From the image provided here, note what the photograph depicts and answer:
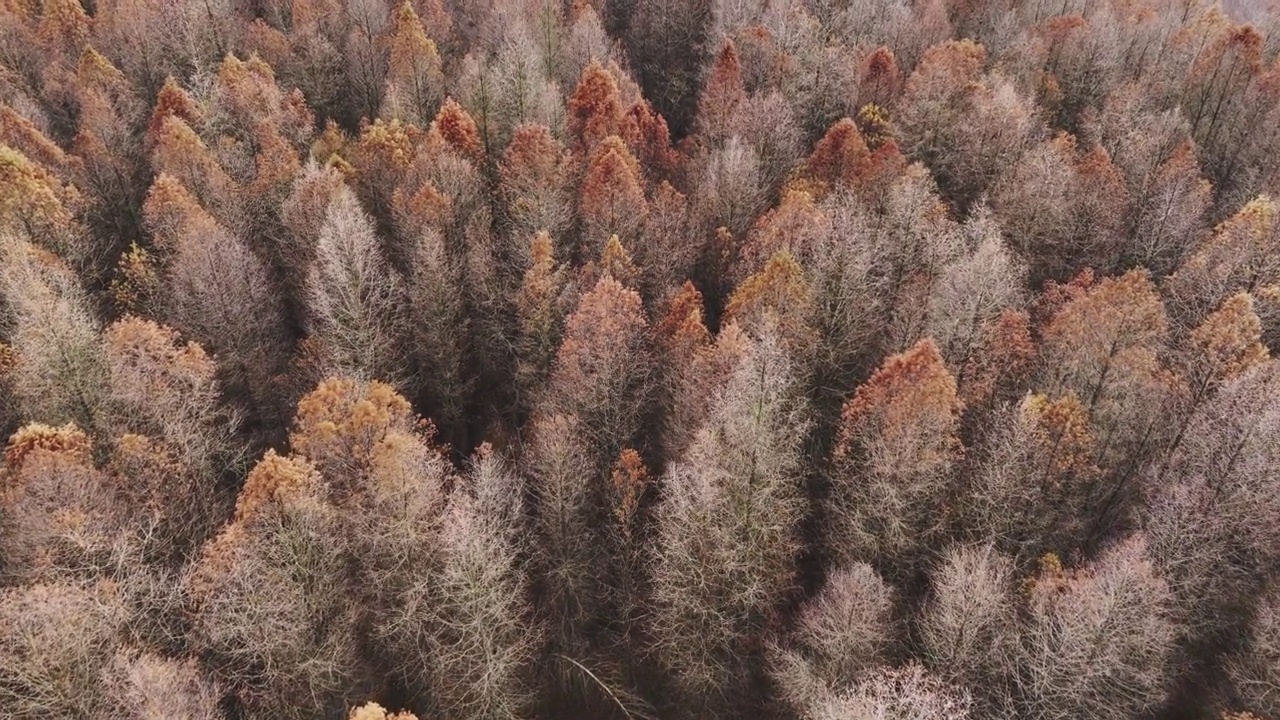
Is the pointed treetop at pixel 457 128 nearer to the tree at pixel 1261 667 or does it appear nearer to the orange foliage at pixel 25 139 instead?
the orange foliage at pixel 25 139

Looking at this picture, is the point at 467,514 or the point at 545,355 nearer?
the point at 467,514

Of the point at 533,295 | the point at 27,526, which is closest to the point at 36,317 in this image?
the point at 27,526

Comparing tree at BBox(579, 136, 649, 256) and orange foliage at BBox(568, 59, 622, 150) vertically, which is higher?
orange foliage at BBox(568, 59, 622, 150)

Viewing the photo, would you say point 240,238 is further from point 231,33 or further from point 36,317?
point 231,33

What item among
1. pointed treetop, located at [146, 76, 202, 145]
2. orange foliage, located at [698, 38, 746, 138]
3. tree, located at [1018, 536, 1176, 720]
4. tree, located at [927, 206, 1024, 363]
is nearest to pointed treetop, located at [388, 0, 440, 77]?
pointed treetop, located at [146, 76, 202, 145]

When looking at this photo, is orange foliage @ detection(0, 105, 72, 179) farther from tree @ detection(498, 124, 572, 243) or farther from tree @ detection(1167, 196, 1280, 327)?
tree @ detection(1167, 196, 1280, 327)

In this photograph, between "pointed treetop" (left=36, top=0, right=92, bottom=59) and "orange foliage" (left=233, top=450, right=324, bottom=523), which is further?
"pointed treetop" (left=36, top=0, right=92, bottom=59)
